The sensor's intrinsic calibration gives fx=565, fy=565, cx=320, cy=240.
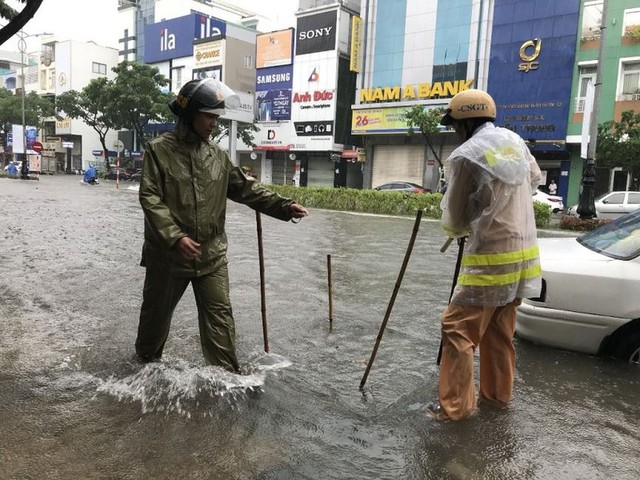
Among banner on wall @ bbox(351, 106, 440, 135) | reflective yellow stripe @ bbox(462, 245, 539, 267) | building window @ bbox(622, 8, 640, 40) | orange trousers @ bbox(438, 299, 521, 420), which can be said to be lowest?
orange trousers @ bbox(438, 299, 521, 420)

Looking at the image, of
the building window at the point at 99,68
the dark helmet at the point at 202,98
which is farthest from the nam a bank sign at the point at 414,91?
the building window at the point at 99,68

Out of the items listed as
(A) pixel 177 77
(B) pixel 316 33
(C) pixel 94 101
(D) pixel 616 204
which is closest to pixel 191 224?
(D) pixel 616 204

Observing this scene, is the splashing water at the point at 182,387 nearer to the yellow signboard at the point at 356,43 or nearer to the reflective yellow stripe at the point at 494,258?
the reflective yellow stripe at the point at 494,258

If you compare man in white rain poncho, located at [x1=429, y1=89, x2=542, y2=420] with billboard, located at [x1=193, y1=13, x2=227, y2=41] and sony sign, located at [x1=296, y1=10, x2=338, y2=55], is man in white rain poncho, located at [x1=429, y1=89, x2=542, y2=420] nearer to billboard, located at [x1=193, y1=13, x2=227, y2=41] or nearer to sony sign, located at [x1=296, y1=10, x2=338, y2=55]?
sony sign, located at [x1=296, y1=10, x2=338, y2=55]

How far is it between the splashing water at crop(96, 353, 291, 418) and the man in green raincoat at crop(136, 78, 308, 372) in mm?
113

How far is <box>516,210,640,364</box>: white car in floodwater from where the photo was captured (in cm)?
396

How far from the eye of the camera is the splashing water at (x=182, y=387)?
11.0 feet

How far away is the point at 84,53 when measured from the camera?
206 ft

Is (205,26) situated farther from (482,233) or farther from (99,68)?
(482,233)

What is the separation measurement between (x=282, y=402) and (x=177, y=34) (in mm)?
53737

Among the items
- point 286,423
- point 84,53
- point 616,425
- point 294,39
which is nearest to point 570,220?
point 616,425

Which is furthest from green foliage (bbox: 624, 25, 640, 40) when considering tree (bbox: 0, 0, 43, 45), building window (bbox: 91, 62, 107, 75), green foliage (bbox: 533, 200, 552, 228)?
building window (bbox: 91, 62, 107, 75)

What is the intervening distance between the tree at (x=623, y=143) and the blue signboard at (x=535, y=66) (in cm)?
430

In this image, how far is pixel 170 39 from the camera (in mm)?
52281
